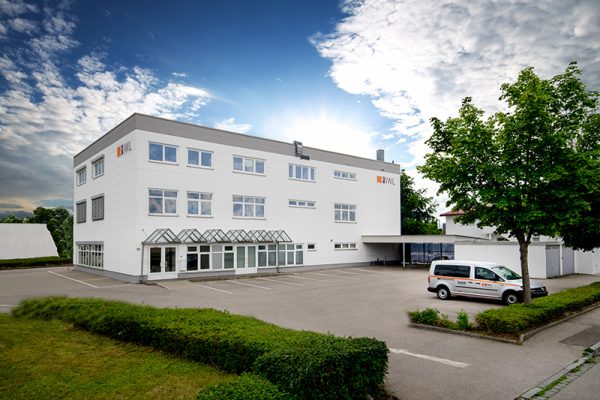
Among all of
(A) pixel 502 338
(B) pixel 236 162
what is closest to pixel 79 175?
(B) pixel 236 162

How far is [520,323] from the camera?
427 inches

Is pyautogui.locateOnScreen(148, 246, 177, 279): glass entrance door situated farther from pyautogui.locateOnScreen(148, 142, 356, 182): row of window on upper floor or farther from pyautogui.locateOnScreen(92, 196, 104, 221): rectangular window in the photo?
pyautogui.locateOnScreen(92, 196, 104, 221): rectangular window

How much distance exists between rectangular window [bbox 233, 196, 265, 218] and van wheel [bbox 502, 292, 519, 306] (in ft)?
61.7

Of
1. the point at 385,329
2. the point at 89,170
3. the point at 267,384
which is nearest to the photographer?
the point at 267,384

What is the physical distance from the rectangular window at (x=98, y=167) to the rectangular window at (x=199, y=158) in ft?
26.8

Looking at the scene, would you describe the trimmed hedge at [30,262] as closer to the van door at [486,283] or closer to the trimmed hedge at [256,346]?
the trimmed hedge at [256,346]

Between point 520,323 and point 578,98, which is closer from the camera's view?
point 520,323

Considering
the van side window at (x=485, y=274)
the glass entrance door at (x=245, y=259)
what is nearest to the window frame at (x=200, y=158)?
the glass entrance door at (x=245, y=259)

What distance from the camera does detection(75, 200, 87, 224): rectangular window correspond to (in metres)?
34.8

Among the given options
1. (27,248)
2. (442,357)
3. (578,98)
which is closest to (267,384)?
(442,357)

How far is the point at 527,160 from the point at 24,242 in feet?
186

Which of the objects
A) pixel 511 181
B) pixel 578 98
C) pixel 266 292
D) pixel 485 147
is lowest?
pixel 266 292

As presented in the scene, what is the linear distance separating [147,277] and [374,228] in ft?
76.2

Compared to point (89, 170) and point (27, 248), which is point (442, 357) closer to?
point (89, 170)
